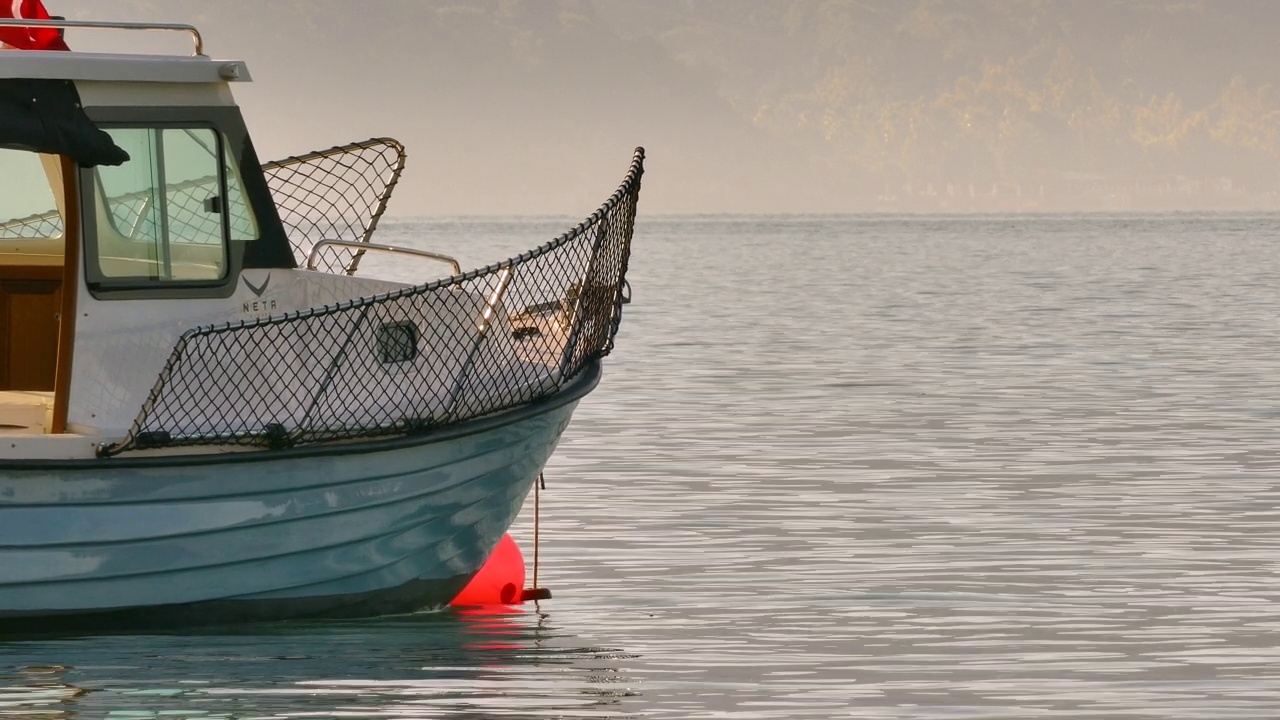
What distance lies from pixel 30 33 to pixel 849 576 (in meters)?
6.11

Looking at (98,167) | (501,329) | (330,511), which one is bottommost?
(330,511)

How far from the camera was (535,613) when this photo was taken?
13773 mm

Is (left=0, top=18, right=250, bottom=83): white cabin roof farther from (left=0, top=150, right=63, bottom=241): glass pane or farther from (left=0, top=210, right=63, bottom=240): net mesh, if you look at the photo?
(left=0, top=210, right=63, bottom=240): net mesh

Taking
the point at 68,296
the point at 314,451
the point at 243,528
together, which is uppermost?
the point at 68,296

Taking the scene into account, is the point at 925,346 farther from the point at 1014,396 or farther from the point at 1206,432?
the point at 1206,432

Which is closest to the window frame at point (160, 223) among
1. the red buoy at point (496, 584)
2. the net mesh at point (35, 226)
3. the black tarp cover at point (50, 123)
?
the black tarp cover at point (50, 123)

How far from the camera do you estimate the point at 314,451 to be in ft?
38.6

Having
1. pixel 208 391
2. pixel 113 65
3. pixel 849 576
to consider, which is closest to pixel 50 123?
pixel 113 65

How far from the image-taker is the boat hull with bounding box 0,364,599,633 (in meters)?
11.4

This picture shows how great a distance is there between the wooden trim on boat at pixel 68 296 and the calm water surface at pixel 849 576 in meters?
1.24

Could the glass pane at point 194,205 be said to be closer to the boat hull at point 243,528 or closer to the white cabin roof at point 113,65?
the white cabin roof at point 113,65

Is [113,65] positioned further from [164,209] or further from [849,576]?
[849,576]

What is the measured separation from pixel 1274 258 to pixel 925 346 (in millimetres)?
67899

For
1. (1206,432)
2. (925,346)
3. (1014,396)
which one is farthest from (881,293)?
(1206,432)
